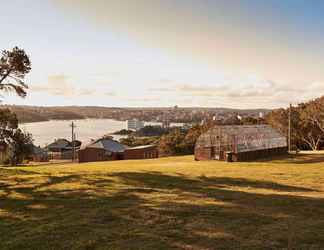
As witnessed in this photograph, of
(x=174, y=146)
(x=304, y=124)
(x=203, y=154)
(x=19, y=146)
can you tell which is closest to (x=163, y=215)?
(x=19, y=146)

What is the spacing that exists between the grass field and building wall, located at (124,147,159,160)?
4761cm

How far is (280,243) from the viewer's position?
25.6ft

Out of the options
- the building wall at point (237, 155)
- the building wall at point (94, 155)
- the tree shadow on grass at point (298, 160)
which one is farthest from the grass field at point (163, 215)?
the building wall at point (94, 155)

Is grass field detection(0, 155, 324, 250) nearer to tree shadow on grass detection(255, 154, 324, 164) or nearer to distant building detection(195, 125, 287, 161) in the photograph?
tree shadow on grass detection(255, 154, 324, 164)

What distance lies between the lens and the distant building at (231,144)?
37.0 m

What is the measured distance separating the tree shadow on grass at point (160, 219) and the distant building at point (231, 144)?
67.3ft

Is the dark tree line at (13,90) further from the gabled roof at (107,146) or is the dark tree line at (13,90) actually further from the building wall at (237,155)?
the gabled roof at (107,146)

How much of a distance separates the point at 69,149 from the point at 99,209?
82.1 meters

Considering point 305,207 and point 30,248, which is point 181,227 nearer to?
point 30,248

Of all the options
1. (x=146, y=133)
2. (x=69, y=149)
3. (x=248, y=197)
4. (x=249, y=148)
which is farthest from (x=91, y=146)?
(x=146, y=133)

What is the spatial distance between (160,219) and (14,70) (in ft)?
50.3

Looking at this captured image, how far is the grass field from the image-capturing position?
8.08 metres

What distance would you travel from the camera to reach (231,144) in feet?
121

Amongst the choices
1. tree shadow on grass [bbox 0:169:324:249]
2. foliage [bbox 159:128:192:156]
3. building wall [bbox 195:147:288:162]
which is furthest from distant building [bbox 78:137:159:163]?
tree shadow on grass [bbox 0:169:324:249]
